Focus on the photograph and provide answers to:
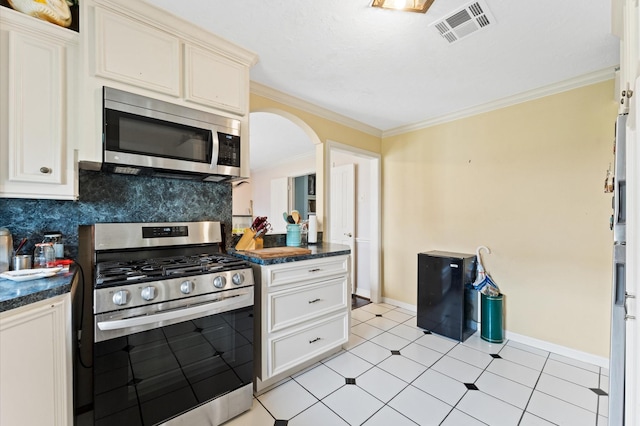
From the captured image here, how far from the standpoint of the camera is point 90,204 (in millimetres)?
1694

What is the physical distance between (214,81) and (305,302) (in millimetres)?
1706

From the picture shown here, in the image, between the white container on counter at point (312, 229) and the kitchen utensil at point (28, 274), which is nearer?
the kitchen utensil at point (28, 274)

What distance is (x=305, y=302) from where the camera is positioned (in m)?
2.09

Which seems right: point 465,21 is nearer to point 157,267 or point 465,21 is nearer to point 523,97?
point 523,97

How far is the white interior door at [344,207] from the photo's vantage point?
164 inches

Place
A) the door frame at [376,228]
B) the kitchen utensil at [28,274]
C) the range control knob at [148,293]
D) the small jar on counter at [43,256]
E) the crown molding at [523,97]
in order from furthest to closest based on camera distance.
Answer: the door frame at [376,228], the crown molding at [523,97], the small jar on counter at [43,256], the range control knob at [148,293], the kitchen utensil at [28,274]

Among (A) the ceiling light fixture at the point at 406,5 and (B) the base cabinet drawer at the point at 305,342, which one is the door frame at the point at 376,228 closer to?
(B) the base cabinet drawer at the point at 305,342

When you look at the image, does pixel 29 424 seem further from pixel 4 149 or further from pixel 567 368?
pixel 567 368

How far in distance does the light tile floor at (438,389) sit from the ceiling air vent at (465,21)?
2.39 metres

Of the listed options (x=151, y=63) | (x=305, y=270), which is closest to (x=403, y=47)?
(x=151, y=63)

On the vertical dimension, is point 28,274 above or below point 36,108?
below

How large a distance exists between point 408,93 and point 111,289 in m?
2.72

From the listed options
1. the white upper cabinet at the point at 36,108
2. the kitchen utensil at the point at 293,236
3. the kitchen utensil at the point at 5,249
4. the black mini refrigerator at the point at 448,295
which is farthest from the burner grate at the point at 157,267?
the black mini refrigerator at the point at 448,295

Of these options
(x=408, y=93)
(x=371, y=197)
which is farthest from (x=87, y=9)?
(x=371, y=197)
